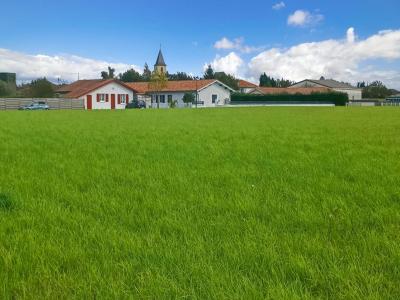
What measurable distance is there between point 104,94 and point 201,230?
197ft

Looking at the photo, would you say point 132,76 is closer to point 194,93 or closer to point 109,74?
point 109,74

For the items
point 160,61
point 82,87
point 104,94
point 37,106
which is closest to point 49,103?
point 37,106

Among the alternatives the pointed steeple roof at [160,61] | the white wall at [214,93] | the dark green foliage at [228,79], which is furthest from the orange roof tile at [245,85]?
the white wall at [214,93]

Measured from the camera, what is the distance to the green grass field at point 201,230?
Result: 2.78m

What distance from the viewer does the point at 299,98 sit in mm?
65500

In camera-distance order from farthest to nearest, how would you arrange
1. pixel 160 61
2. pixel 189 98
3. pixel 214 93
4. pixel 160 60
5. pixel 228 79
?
pixel 228 79
pixel 160 60
pixel 160 61
pixel 214 93
pixel 189 98

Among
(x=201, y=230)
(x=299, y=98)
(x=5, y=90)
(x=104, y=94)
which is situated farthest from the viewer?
(x=5, y=90)

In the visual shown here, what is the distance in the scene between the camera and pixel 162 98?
6800 cm

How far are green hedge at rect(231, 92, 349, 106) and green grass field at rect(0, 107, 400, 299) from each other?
58431 millimetres

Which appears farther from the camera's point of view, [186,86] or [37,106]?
[186,86]

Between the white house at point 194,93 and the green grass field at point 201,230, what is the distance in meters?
58.2

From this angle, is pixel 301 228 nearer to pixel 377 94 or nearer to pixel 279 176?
pixel 279 176

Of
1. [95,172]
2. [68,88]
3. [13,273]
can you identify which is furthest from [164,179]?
[68,88]

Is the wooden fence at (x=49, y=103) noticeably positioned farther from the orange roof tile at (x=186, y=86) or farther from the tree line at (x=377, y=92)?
the tree line at (x=377, y=92)
